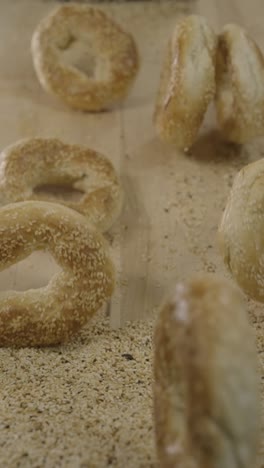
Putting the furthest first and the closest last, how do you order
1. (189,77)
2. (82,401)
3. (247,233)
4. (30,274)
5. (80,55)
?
(80,55) < (189,77) < (30,274) < (247,233) < (82,401)

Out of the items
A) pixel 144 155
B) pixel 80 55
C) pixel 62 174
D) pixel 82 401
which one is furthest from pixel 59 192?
pixel 82 401

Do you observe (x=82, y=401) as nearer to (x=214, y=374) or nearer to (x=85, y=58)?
(x=214, y=374)

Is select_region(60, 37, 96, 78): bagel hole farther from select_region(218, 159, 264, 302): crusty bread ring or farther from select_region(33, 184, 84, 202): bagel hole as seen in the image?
select_region(218, 159, 264, 302): crusty bread ring

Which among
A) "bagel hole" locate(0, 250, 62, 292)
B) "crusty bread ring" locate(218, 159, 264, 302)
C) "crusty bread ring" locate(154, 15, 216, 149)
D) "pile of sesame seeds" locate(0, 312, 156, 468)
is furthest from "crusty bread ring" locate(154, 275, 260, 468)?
"crusty bread ring" locate(154, 15, 216, 149)

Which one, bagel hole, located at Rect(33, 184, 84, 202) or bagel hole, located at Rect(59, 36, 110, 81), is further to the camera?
bagel hole, located at Rect(59, 36, 110, 81)

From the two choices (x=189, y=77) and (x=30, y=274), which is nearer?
(x=30, y=274)

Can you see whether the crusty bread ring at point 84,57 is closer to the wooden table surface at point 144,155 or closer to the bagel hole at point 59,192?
the wooden table surface at point 144,155

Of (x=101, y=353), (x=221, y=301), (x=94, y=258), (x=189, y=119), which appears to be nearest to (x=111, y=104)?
(x=189, y=119)
